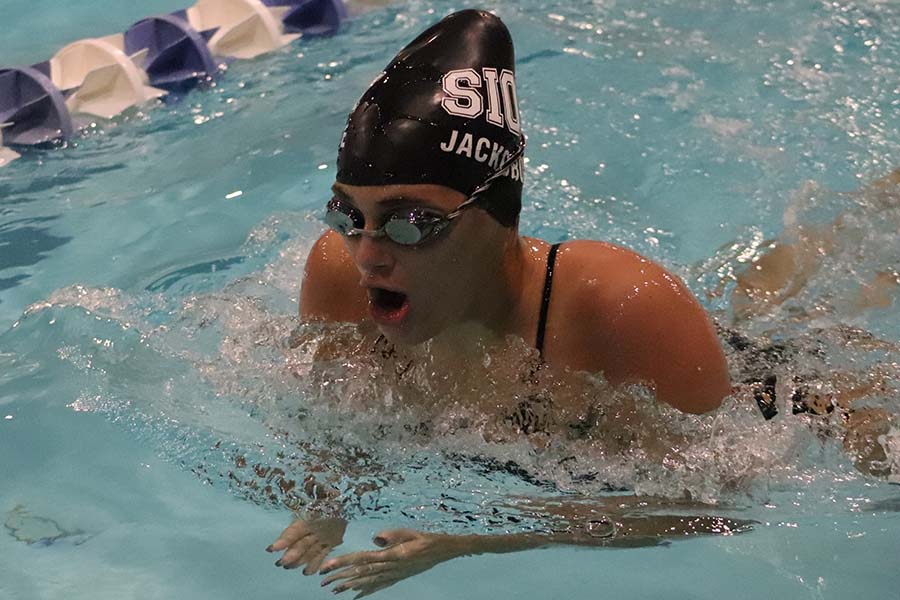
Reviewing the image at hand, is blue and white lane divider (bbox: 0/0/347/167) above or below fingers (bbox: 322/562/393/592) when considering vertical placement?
above

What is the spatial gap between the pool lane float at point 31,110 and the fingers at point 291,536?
307 cm

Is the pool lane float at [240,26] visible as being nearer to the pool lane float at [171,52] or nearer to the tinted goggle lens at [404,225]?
the pool lane float at [171,52]

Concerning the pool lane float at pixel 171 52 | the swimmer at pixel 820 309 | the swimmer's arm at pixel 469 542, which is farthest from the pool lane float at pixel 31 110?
the swimmer's arm at pixel 469 542

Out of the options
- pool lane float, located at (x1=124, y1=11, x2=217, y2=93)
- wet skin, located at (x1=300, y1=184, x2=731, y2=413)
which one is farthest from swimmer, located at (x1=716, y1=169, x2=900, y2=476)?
pool lane float, located at (x1=124, y1=11, x2=217, y2=93)

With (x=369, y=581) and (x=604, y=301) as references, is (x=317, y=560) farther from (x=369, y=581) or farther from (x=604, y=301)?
(x=604, y=301)

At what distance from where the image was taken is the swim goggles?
215cm

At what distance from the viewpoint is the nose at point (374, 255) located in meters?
2.17

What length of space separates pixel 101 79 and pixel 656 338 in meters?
3.79

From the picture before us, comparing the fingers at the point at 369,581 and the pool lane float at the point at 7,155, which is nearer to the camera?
the fingers at the point at 369,581

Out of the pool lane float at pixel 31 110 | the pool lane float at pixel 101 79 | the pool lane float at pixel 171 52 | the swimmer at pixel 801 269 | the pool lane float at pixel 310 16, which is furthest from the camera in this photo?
the pool lane float at pixel 310 16

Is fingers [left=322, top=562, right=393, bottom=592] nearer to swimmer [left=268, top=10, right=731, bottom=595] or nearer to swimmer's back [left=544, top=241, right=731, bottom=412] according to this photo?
swimmer [left=268, top=10, right=731, bottom=595]

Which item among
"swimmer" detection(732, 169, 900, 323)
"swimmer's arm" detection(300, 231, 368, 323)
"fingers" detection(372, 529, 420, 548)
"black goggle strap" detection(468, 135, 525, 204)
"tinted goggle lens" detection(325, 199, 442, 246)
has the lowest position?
"fingers" detection(372, 529, 420, 548)

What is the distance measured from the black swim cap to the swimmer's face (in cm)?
3

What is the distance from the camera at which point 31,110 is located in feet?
16.2
